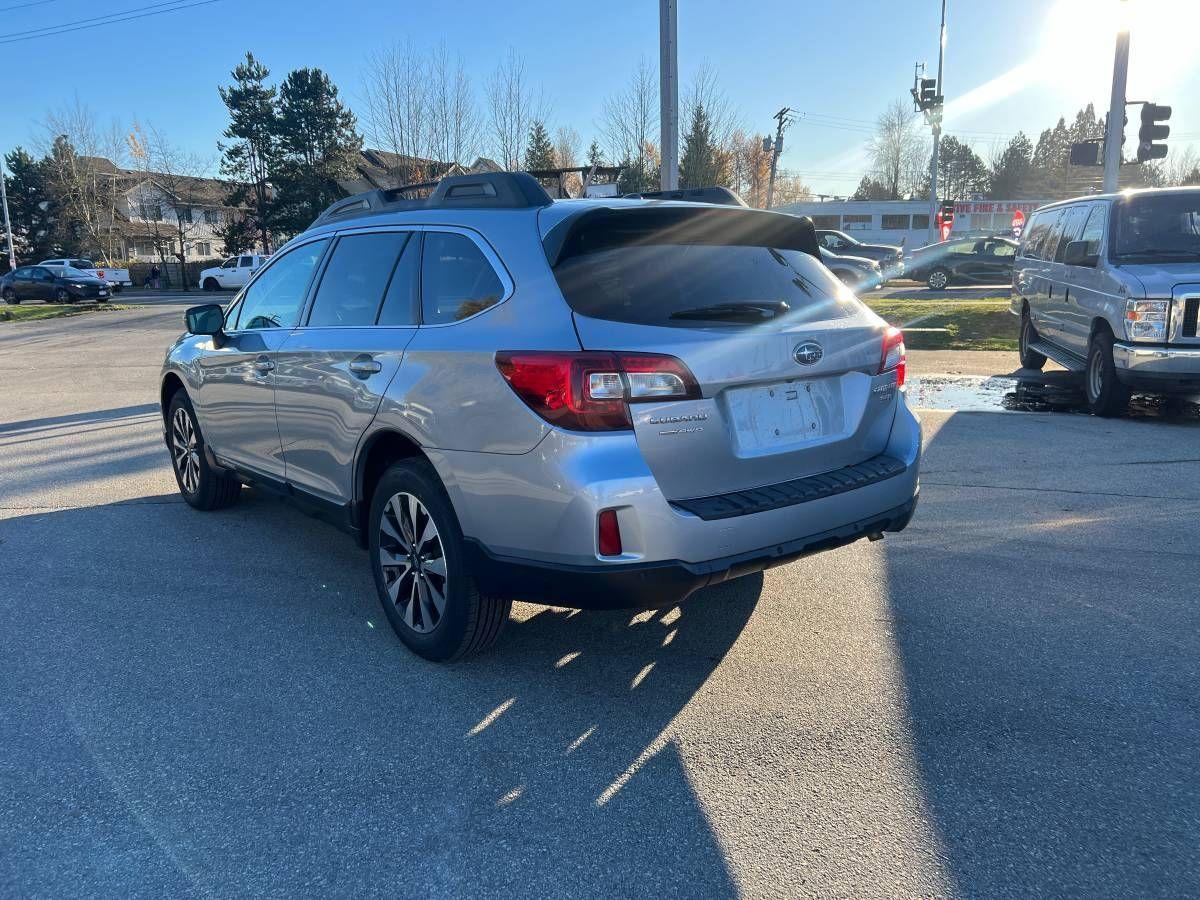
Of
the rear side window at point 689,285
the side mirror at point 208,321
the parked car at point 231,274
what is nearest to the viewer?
the rear side window at point 689,285

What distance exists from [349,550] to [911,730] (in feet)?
10.9

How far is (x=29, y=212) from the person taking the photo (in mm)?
61125

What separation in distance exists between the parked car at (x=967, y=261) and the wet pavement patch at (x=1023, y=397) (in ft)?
65.0

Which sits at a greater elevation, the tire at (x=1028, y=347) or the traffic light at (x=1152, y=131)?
the traffic light at (x=1152, y=131)

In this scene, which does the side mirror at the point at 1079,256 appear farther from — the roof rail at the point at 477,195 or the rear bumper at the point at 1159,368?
the roof rail at the point at 477,195

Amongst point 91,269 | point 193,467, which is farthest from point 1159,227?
point 91,269

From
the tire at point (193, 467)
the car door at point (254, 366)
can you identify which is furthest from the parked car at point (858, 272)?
the car door at point (254, 366)

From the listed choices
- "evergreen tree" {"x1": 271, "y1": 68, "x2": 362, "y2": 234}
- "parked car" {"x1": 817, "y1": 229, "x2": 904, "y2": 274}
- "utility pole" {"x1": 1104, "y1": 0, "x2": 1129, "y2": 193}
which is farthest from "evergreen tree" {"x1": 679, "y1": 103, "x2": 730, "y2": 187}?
"evergreen tree" {"x1": 271, "y1": 68, "x2": 362, "y2": 234}

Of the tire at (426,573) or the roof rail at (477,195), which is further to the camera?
the roof rail at (477,195)

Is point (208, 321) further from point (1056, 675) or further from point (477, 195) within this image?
point (1056, 675)

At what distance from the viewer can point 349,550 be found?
5.11 meters

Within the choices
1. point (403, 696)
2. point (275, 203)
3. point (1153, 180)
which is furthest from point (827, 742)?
point (1153, 180)

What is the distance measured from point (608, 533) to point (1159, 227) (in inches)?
307

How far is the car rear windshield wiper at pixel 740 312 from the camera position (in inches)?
124
